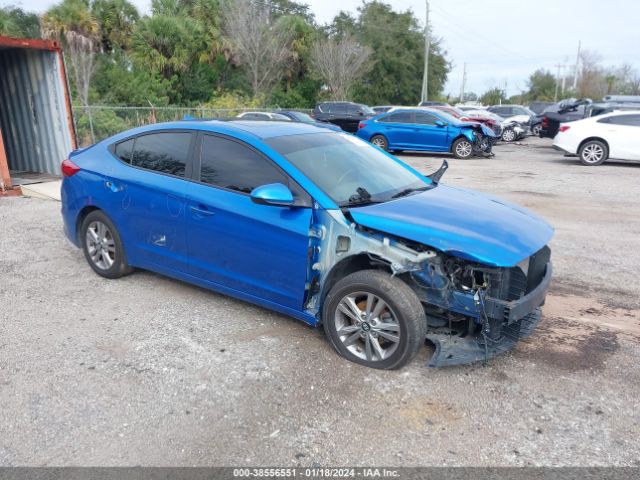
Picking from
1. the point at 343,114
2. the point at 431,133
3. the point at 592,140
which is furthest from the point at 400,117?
the point at 343,114

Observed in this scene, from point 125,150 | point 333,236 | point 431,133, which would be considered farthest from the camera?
point 431,133

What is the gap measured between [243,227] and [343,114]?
19.5 metres

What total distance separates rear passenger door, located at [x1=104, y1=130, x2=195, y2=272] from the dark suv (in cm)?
1817

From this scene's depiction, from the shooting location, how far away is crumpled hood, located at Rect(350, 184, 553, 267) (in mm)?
3283

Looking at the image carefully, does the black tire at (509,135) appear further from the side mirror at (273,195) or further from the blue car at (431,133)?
the side mirror at (273,195)

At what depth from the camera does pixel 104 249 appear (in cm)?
518

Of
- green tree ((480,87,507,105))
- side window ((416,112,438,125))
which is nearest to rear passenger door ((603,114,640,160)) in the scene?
side window ((416,112,438,125))

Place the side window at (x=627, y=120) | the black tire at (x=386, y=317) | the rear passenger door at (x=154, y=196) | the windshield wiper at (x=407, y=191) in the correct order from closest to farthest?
the black tire at (x=386, y=317) → the windshield wiper at (x=407, y=191) → the rear passenger door at (x=154, y=196) → the side window at (x=627, y=120)

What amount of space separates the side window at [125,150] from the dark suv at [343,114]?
18.0 meters

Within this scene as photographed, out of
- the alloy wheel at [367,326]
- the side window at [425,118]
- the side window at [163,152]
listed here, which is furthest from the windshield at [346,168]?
the side window at [425,118]

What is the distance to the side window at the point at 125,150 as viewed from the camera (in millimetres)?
4938

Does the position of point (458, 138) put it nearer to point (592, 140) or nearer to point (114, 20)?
point (592, 140)

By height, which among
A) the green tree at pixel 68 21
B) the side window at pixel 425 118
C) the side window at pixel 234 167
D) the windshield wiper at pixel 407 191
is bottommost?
the side window at pixel 425 118

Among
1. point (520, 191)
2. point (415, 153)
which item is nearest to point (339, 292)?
point (520, 191)
